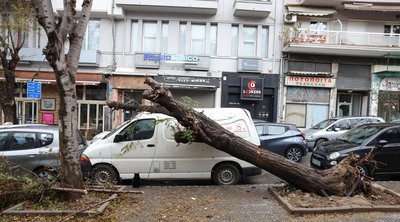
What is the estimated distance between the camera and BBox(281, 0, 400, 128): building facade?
2127 centimetres

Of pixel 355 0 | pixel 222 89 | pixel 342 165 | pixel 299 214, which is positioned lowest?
pixel 299 214

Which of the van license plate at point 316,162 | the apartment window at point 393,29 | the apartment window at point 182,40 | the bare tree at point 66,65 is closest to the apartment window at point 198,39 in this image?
the apartment window at point 182,40

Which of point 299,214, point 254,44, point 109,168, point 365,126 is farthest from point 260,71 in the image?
point 299,214

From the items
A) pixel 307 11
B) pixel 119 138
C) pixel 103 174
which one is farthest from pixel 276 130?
pixel 307 11

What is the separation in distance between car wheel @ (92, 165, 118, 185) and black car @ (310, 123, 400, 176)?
5431mm

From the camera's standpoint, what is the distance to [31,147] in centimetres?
910

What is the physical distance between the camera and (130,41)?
21.5 m

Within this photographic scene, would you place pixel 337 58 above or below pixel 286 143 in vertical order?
above

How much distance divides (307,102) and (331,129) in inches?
248

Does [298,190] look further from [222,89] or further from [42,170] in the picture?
[222,89]

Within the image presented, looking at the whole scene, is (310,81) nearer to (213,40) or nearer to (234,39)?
(234,39)

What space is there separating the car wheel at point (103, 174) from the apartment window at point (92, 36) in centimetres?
1407

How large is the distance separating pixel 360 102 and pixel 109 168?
63.0 feet

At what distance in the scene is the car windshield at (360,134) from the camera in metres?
9.81
